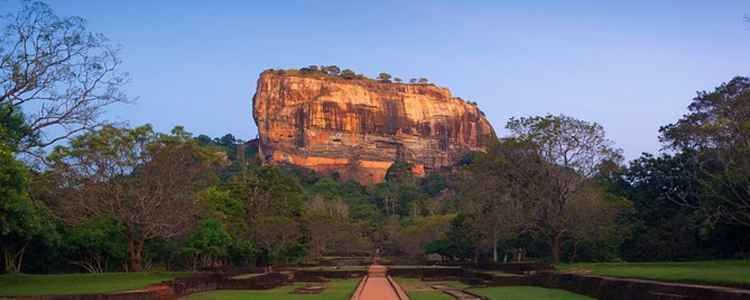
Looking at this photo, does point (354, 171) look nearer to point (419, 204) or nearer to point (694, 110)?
point (419, 204)

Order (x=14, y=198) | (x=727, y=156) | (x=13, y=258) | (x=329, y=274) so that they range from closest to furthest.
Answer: (x=14, y=198), (x=727, y=156), (x=13, y=258), (x=329, y=274)

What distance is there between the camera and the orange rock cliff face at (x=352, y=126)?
488ft

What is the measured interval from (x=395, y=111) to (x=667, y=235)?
116 metres

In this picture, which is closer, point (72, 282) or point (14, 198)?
point (14, 198)

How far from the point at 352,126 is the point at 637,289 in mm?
135369

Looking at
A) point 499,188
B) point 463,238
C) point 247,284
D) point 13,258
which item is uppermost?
point 499,188

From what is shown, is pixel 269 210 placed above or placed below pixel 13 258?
above

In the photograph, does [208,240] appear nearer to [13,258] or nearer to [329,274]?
[13,258]

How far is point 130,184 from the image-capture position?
3206cm

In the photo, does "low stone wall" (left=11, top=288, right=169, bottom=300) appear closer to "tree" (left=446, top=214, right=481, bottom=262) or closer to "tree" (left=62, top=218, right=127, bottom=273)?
"tree" (left=62, top=218, right=127, bottom=273)

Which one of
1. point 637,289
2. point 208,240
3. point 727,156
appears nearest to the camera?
point 637,289

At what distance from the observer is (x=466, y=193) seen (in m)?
47.7

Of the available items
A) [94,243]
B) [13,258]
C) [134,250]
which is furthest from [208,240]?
[13,258]

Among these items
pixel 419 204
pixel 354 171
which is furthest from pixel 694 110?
pixel 354 171
